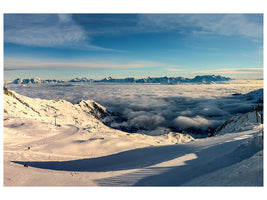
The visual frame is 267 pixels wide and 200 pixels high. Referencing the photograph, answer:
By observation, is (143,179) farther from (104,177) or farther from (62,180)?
(62,180)

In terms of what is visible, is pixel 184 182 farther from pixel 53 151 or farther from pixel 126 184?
pixel 53 151

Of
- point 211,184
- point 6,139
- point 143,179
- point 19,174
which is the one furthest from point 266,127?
point 6,139

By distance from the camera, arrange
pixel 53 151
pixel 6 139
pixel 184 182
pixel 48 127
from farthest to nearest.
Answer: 1. pixel 48 127
2. pixel 6 139
3. pixel 53 151
4. pixel 184 182

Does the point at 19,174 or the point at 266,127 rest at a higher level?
the point at 266,127

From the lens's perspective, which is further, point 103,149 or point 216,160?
point 103,149

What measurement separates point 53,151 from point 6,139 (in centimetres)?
915

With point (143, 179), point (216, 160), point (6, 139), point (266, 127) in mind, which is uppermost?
point (266, 127)

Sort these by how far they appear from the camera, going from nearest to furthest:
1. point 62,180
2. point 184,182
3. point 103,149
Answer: point 184,182, point 62,180, point 103,149

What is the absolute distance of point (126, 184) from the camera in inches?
401

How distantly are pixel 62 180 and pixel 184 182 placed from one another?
7.91 metres

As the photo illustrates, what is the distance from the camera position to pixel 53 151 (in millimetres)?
25047

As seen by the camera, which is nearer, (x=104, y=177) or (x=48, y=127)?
(x=104, y=177)

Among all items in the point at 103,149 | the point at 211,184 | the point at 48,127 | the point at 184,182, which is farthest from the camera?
the point at 48,127

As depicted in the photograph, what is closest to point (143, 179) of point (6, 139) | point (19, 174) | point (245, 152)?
point (245, 152)
